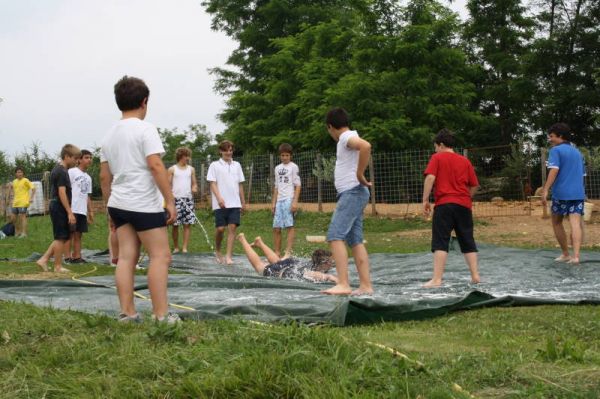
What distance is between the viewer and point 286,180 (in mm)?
11391

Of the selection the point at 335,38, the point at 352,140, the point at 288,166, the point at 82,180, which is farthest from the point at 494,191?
the point at 352,140

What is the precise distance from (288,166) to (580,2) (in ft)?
82.6

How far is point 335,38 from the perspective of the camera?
33.8 m

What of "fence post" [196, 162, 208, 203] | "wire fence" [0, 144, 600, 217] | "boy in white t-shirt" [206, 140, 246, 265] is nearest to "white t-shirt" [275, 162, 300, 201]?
"boy in white t-shirt" [206, 140, 246, 265]

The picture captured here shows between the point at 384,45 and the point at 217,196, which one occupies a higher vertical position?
the point at 384,45

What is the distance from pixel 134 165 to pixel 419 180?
1821 cm

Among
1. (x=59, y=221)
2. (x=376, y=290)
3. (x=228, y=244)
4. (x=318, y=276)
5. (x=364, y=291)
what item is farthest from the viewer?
(x=228, y=244)

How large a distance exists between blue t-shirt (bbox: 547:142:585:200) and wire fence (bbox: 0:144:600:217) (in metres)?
11.3

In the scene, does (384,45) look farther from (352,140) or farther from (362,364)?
(362,364)

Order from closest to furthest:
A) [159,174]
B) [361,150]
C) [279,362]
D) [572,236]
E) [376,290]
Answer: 1. [279,362]
2. [159,174]
3. [361,150]
4. [376,290]
5. [572,236]

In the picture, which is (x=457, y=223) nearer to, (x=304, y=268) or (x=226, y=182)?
(x=304, y=268)

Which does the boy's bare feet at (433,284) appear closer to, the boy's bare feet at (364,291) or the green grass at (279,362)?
the boy's bare feet at (364,291)

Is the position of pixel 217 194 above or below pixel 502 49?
below

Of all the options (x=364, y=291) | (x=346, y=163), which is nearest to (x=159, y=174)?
(x=346, y=163)
